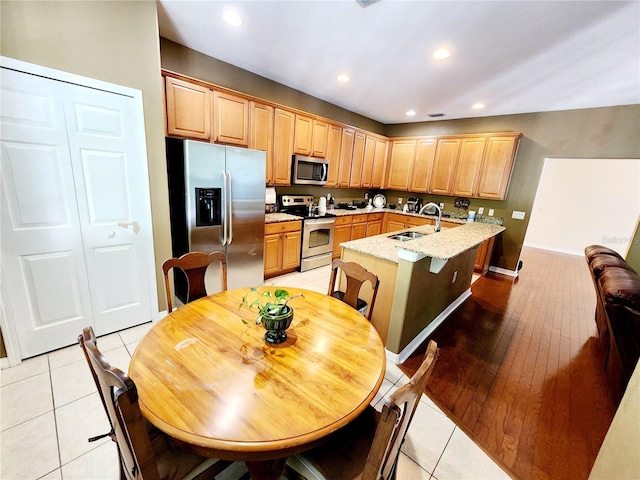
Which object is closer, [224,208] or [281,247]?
[224,208]

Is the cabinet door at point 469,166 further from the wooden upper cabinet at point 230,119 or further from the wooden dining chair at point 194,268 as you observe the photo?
the wooden dining chair at point 194,268

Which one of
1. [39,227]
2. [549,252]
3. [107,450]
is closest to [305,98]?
[39,227]

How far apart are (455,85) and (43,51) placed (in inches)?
157

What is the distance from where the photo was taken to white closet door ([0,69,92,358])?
1754 millimetres

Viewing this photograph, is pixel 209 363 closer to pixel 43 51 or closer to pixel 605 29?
pixel 43 51

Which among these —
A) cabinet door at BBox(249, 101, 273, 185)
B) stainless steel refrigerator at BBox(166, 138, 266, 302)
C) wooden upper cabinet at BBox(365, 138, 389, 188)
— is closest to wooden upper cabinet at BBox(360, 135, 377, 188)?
wooden upper cabinet at BBox(365, 138, 389, 188)

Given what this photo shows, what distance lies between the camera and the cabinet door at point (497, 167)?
4.25 meters

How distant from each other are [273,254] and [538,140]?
15.3 ft

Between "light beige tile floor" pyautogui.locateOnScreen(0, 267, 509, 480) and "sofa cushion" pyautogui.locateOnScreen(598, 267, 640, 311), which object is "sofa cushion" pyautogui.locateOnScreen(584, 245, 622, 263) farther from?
"light beige tile floor" pyautogui.locateOnScreen(0, 267, 509, 480)

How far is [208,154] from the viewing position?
2.60 meters

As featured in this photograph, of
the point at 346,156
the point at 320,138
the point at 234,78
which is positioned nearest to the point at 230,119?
the point at 234,78

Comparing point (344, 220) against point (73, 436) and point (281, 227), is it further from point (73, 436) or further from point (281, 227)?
point (73, 436)

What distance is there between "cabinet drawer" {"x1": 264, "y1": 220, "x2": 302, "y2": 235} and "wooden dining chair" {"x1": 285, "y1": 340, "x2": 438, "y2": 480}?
2691 millimetres

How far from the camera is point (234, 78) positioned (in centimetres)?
337
